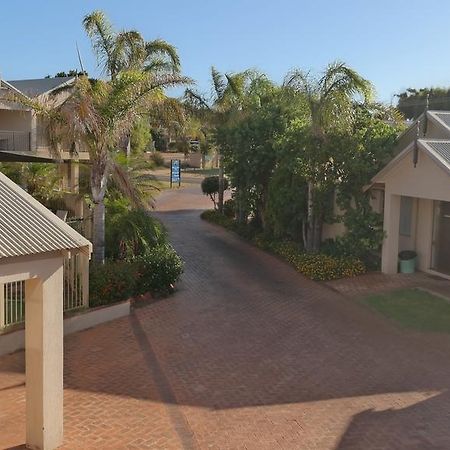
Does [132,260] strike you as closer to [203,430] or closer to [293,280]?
[293,280]

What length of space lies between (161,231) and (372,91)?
7719 millimetres

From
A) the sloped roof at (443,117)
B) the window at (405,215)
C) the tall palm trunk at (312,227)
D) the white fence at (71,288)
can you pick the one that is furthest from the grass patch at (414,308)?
the white fence at (71,288)

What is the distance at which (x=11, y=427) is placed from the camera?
9.13 m

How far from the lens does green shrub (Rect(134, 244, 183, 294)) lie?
16500 millimetres

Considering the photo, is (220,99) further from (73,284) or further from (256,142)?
(73,284)

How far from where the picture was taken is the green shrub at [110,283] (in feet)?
49.0

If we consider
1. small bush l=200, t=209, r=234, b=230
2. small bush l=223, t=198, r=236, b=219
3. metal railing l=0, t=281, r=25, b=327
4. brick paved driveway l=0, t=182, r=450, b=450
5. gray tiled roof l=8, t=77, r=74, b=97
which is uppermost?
gray tiled roof l=8, t=77, r=74, b=97

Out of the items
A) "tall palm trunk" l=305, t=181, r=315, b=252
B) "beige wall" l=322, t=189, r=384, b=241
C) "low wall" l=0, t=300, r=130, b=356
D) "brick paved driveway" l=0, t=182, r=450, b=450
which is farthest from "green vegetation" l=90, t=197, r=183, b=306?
"beige wall" l=322, t=189, r=384, b=241

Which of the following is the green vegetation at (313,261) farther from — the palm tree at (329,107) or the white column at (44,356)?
the white column at (44,356)

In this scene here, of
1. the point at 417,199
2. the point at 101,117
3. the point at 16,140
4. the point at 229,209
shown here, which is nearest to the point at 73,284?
the point at 101,117

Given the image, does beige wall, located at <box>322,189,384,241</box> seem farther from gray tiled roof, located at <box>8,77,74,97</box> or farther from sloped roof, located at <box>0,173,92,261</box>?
gray tiled roof, located at <box>8,77,74,97</box>

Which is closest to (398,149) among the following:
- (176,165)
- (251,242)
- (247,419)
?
(251,242)

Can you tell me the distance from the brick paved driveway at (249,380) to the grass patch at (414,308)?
0.48 meters

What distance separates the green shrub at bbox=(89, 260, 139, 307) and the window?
872 cm
